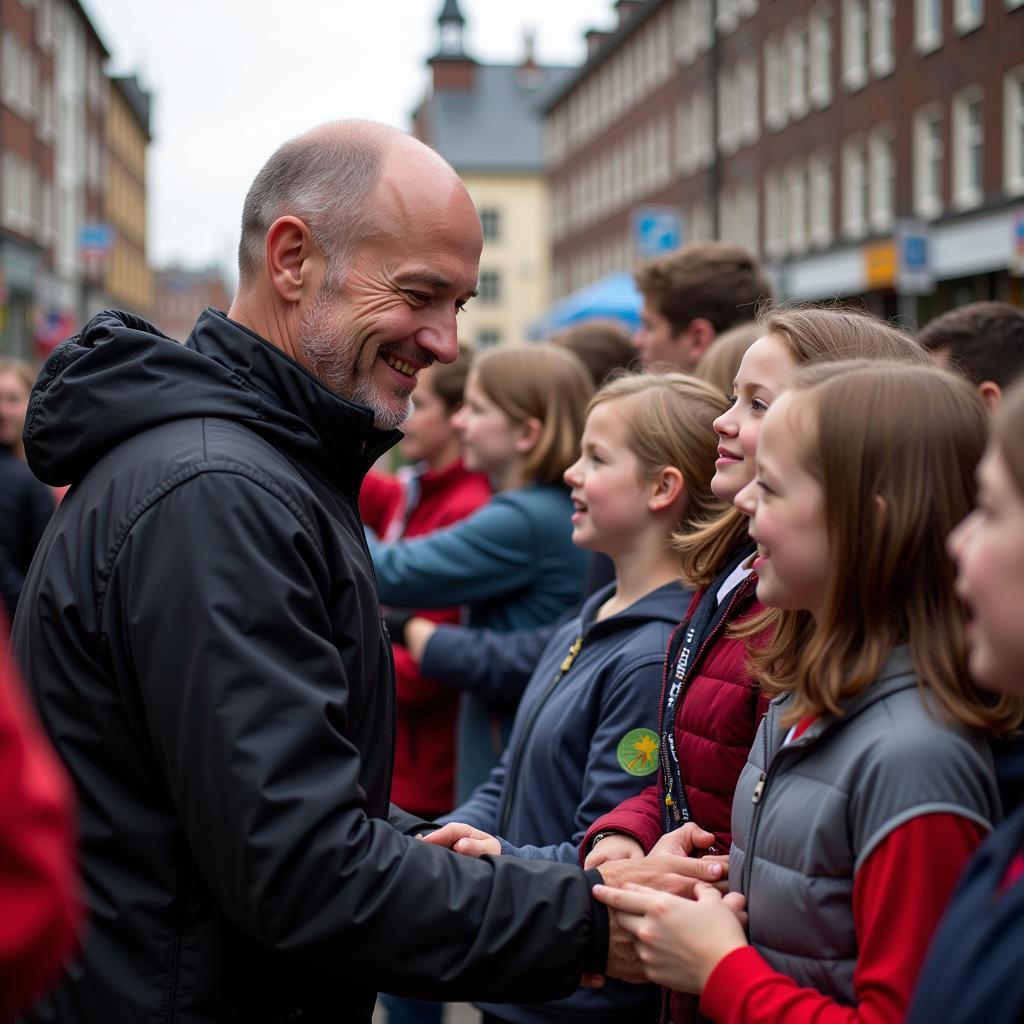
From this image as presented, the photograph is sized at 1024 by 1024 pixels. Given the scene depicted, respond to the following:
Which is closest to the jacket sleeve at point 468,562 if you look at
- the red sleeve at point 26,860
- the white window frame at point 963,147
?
the red sleeve at point 26,860

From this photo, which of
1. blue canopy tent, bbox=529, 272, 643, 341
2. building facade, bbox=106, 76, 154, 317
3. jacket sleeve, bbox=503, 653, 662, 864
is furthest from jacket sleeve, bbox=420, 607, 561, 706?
building facade, bbox=106, 76, 154, 317

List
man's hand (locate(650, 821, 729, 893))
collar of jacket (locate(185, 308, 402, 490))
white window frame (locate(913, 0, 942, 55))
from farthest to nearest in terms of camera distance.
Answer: white window frame (locate(913, 0, 942, 55)) < man's hand (locate(650, 821, 729, 893)) < collar of jacket (locate(185, 308, 402, 490))

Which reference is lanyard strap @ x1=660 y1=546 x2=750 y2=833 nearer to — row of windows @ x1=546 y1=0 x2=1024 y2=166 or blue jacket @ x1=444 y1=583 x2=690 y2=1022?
blue jacket @ x1=444 y1=583 x2=690 y2=1022

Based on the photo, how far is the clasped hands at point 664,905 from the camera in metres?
2.11

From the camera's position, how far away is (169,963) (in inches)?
83.1

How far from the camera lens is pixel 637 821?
2744mm

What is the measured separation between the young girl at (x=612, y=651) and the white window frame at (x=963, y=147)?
25505 mm

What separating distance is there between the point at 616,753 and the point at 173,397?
1260mm

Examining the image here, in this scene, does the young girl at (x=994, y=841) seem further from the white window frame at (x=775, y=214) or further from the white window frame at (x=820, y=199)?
the white window frame at (x=775, y=214)

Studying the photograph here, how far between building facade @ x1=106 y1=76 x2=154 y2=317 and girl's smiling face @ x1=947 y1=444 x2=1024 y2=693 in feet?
194

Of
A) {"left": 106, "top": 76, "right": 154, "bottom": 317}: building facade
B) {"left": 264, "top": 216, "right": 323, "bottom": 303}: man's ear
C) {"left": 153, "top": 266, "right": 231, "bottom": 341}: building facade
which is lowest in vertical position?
{"left": 264, "top": 216, "right": 323, "bottom": 303}: man's ear

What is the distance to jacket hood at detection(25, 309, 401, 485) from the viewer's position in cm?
228

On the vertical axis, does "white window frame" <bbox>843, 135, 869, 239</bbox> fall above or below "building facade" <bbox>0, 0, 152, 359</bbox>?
below

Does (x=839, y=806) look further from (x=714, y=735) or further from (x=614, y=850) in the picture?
(x=614, y=850)
